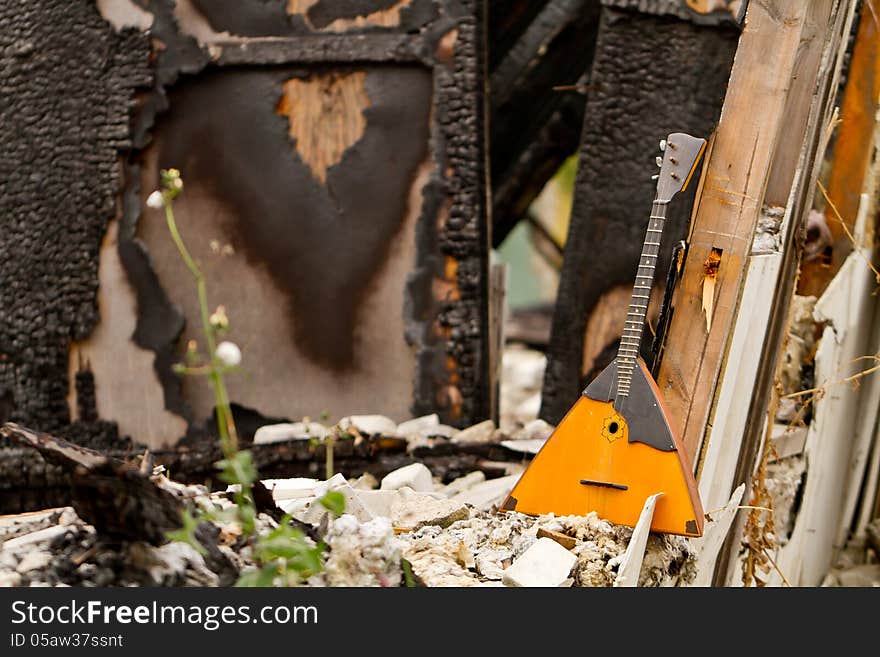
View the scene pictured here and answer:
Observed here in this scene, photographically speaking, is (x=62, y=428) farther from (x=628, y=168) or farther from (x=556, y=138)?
(x=556, y=138)

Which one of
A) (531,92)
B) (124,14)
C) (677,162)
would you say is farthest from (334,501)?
(531,92)

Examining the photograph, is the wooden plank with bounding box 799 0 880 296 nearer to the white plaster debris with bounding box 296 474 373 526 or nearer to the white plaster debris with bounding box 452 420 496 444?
the white plaster debris with bounding box 452 420 496 444

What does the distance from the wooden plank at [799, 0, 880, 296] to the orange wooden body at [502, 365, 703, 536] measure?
68.5 inches

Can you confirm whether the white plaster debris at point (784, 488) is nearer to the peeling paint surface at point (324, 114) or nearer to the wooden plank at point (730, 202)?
the wooden plank at point (730, 202)

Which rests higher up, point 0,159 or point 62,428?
point 0,159

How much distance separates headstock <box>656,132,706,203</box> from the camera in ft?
7.13

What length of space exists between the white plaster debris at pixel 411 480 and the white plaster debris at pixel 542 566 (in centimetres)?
98

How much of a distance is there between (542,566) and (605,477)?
30 centimetres

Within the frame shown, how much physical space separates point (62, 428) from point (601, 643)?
280 centimetres

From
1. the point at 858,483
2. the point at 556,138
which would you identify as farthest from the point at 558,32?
the point at 858,483

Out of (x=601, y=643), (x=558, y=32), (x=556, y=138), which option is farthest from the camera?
(x=556, y=138)

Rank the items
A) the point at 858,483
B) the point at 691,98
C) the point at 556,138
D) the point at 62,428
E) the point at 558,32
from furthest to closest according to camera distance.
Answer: the point at 556,138
the point at 558,32
the point at 858,483
the point at 62,428
the point at 691,98

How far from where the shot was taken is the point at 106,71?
12.5ft

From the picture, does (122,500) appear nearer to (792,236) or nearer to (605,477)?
(605,477)
